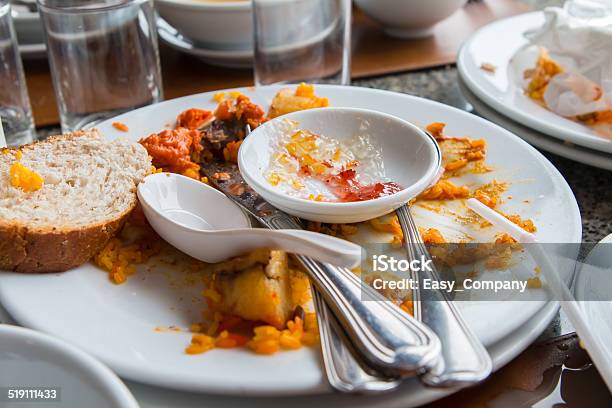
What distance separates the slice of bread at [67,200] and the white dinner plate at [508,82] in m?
0.94

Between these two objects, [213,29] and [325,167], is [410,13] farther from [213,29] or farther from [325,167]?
[325,167]

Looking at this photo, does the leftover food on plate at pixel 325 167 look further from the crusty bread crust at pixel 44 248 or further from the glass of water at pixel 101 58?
the glass of water at pixel 101 58

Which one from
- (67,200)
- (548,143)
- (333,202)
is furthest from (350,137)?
(67,200)

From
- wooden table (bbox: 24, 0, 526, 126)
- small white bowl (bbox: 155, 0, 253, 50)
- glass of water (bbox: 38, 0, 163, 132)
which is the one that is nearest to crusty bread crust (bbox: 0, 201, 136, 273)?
glass of water (bbox: 38, 0, 163, 132)

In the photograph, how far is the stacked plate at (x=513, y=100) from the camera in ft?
5.56

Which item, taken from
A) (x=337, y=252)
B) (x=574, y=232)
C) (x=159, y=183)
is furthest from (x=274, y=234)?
(x=574, y=232)

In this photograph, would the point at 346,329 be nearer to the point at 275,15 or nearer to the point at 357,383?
the point at 357,383

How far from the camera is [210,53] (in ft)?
7.91

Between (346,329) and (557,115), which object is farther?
(557,115)

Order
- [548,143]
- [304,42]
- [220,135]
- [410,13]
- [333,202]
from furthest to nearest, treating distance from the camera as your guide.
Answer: [410,13]
[304,42]
[548,143]
[220,135]
[333,202]

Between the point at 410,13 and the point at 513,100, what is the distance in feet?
2.57

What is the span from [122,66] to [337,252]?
50.6 inches

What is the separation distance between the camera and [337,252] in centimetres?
106

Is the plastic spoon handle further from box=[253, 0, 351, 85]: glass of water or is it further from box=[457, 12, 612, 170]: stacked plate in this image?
box=[253, 0, 351, 85]: glass of water
